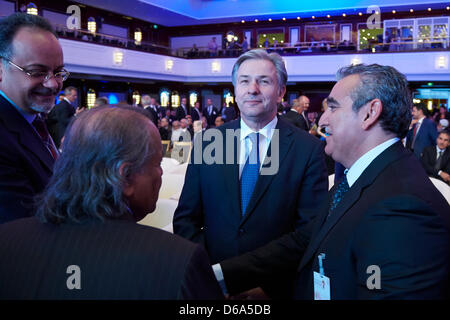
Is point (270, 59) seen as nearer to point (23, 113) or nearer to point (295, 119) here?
point (23, 113)

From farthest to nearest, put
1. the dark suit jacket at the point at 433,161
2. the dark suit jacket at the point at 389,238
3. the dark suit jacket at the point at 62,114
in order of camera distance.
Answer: the dark suit jacket at the point at 62,114
the dark suit jacket at the point at 433,161
the dark suit jacket at the point at 389,238

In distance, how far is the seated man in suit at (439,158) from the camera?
5.99m

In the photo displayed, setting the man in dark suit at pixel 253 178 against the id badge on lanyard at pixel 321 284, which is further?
the man in dark suit at pixel 253 178

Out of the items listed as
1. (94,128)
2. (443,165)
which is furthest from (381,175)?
(443,165)

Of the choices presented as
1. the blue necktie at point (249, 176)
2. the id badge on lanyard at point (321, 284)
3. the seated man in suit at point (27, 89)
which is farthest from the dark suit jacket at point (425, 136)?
the seated man in suit at point (27, 89)

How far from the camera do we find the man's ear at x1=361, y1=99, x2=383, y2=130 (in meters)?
1.36

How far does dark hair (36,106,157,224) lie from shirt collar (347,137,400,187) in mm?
798

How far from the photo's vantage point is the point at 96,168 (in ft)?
2.91

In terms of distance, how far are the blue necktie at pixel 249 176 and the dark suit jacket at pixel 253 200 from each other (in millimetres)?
33

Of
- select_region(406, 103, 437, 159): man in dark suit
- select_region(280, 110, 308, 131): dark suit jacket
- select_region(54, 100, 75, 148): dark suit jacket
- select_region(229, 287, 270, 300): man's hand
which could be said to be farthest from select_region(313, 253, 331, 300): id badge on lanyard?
select_region(406, 103, 437, 159): man in dark suit

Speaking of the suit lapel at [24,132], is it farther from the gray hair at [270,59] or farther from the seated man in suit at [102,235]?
the gray hair at [270,59]

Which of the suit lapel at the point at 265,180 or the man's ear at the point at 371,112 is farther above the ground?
the man's ear at the point at 371,112

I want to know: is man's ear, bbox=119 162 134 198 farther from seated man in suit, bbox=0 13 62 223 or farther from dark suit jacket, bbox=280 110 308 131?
dark suit jacket, bbox=280 110 308 131
